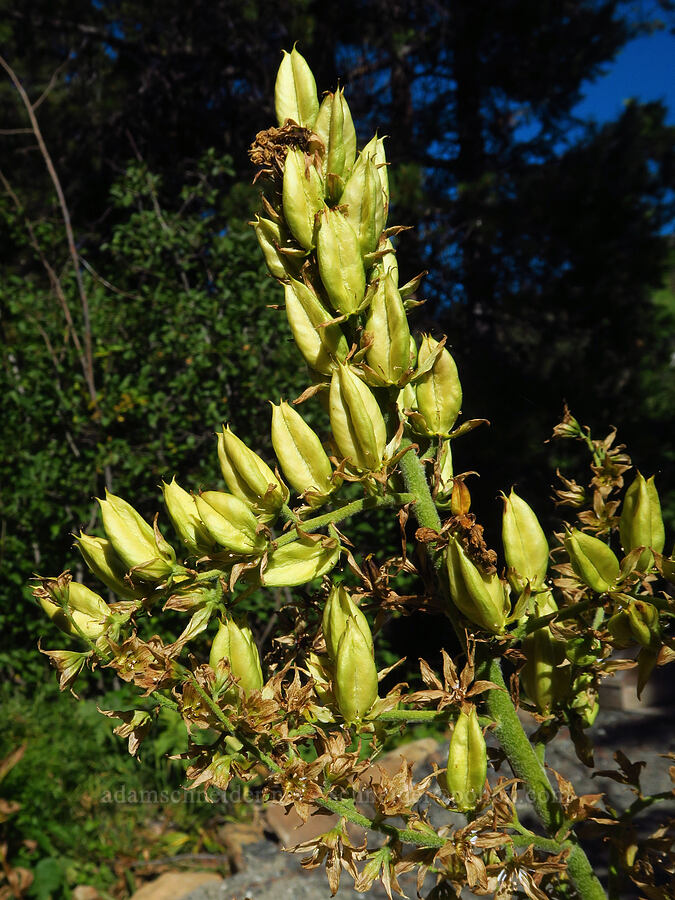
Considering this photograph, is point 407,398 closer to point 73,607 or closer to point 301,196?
point 301,196

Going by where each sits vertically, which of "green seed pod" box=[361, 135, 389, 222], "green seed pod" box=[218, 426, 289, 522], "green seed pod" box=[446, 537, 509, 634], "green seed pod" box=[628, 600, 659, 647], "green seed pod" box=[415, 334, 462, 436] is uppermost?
"green seed pod" box=[361, 135, 389, 222]

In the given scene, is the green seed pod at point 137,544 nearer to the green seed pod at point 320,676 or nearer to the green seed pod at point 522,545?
the green seed pod at point 320,676

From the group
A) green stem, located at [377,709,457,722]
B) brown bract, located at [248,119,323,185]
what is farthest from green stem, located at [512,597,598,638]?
brown bract, located at [248,119,323,185]

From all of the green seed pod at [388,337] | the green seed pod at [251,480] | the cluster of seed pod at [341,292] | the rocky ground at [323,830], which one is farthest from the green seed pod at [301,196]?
the rocky ground at [323,830]

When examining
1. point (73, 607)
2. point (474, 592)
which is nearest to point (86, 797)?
point (73, 607)

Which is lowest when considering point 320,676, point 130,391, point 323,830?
point 323,830

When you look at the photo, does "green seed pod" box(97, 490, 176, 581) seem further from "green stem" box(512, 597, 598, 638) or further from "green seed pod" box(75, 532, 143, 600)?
"green stem" box(512, 597, 598, 638)

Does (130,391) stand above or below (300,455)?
above

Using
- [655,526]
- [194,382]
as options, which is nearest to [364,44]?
[194,382]
